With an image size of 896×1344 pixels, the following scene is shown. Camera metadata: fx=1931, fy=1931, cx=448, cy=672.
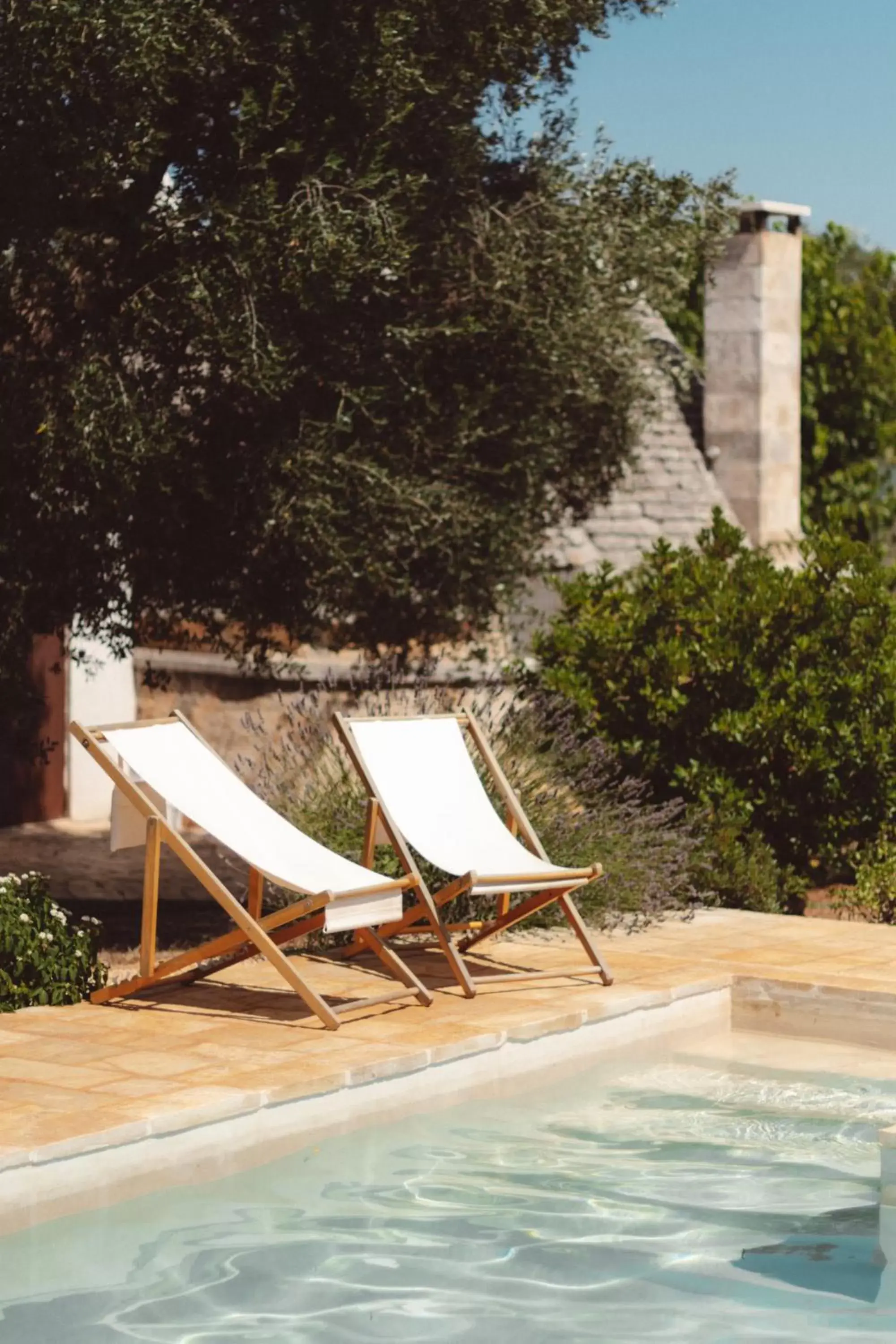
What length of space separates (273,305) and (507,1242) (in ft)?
15.3

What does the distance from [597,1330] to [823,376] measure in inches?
921

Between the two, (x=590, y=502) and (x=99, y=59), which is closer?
(x=99, y=59)

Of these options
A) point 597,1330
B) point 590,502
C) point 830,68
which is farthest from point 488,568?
point 830,68

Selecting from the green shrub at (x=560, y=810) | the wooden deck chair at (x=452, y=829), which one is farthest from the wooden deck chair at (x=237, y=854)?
the green shrub at (x=560, y=810)

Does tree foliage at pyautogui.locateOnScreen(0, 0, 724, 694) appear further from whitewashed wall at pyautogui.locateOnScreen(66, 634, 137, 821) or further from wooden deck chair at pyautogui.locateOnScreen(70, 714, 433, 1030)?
whitewashed wall at pyautogui.locateOnScreen(66, 634, 137, 821)

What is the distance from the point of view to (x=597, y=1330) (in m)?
4.49

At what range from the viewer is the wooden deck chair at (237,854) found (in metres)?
6.19

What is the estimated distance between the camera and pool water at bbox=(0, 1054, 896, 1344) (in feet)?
14.8

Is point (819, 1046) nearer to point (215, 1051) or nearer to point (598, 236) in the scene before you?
point (215, 1051)

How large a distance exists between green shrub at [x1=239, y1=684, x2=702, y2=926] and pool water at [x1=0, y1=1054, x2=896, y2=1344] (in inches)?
99.6

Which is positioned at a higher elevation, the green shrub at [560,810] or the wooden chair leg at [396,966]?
the green shrub at [560,810]

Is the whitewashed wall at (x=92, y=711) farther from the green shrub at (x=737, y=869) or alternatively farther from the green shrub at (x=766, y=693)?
the green shrub at (x=737, y=869)

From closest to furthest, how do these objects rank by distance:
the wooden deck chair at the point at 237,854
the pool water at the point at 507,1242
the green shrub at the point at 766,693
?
the pool water at the point at 507,1242, the wooden deck chair at the point at 237,854, the green shrub at the point at 766,693

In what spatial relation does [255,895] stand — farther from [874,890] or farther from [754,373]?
[754,373]
